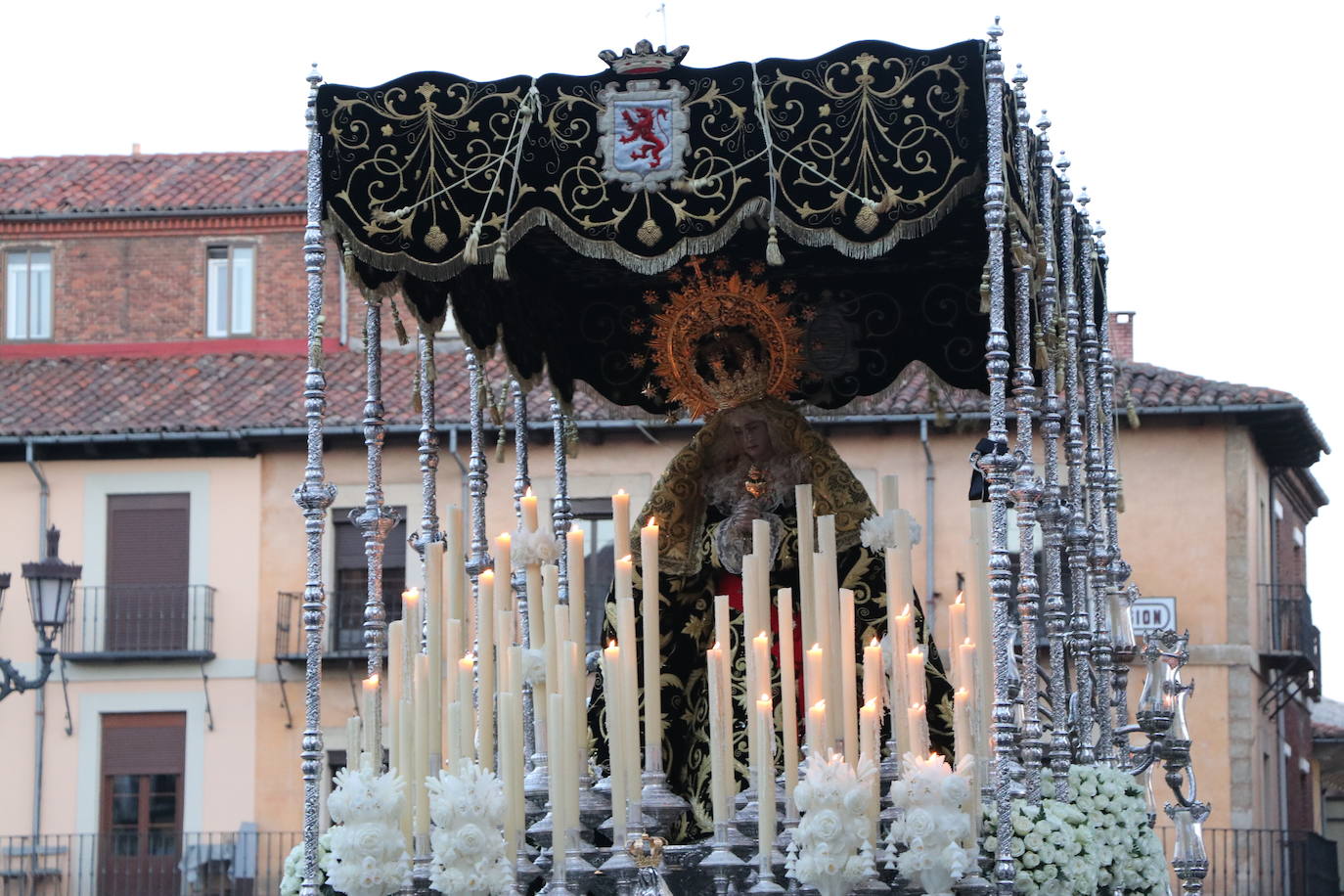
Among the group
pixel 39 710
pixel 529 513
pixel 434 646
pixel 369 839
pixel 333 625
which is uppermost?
pixel 333 625

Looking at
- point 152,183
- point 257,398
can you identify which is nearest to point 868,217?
point 257,398

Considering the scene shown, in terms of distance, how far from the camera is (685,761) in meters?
10.3

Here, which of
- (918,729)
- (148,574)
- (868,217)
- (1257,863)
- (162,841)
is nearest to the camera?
(918,729)

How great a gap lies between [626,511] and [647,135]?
4.86 feet

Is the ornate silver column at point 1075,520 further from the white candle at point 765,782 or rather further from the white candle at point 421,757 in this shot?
the white candle at point 421,757

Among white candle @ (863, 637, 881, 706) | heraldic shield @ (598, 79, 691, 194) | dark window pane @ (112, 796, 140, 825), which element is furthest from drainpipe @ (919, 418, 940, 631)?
white candle @ (863, 637, 881, 706)

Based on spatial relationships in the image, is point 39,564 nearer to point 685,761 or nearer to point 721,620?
point 685,761

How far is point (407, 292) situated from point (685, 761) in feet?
7.47

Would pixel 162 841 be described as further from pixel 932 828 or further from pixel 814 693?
pixel 932 828

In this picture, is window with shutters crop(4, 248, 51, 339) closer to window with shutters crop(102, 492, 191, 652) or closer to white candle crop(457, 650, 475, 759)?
window with shutters crop(102, 492, 191, 652)

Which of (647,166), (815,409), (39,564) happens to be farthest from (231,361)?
(647,166)

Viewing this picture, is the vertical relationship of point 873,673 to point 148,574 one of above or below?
below

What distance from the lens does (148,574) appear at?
89.1ft

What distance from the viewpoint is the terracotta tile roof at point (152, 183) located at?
29469 mm
